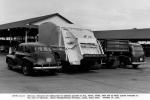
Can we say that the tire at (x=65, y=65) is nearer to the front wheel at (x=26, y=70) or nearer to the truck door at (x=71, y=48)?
the truck door at (x=71, y=48)

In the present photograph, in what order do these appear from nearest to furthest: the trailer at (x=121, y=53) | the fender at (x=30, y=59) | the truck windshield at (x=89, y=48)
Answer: the fender at (x=30, y=59), the truck windshield at (x=89, y=48), the trailer at (x=121, y=53)

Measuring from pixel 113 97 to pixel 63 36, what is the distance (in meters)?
10.3

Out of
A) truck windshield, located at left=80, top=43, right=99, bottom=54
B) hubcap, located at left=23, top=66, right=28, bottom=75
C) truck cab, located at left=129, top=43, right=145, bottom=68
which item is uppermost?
truck windshield, located at left=80, top=43, right=99, bottom=54

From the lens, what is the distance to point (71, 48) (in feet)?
52.5

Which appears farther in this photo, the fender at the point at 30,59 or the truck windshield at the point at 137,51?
the truck windshield at the point at 137,51

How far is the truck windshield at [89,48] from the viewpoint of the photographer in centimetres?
1620

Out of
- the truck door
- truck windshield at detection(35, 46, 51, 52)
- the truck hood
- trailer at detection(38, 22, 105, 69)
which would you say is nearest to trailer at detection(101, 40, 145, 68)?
trailer at detection(38, 22, 105, 69)

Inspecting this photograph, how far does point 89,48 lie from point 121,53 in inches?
198

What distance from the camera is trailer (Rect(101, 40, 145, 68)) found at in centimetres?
1978

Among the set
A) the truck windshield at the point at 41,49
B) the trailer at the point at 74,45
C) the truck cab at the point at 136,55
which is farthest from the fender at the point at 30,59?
the truck cab at the point at 136,55

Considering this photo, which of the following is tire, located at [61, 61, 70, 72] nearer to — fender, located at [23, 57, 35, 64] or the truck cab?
fender, located at [23, 57, 35, 64]

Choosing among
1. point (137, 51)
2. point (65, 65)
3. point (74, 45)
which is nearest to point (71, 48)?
point (74, 45)

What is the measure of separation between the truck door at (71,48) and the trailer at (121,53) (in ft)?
12.6

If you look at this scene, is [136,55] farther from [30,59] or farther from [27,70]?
[27,70]
